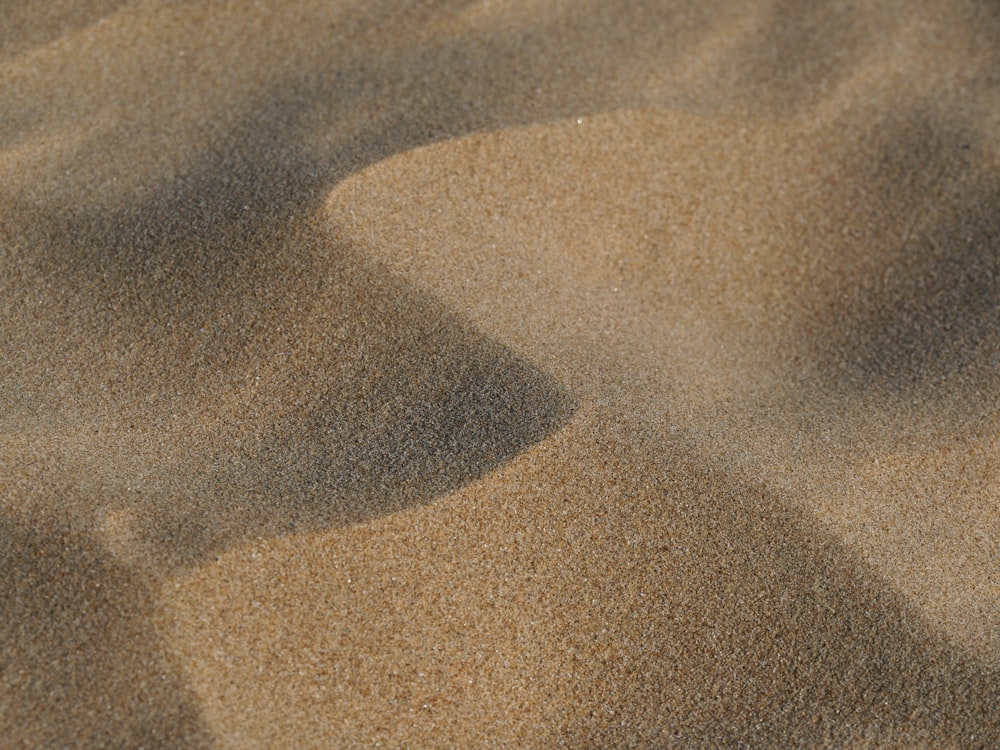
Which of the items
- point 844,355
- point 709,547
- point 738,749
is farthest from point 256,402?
point 844,355

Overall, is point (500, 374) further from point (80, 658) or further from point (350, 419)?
point (80, 658)

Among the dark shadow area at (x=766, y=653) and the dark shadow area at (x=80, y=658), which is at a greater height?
the dark shadow area at (x=80, y=658)

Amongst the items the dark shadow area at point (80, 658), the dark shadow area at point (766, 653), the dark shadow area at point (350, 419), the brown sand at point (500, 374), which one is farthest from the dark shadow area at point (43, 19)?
the dark shadow area at point (766, 653)

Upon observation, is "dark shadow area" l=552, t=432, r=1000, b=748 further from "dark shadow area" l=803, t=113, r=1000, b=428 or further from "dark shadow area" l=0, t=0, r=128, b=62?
"dark shadow area" l=0, t=0, r=128, b=62

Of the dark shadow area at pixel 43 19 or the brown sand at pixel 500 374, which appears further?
the dark shadow area at pixel 43 19

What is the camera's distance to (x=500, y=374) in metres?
1.28

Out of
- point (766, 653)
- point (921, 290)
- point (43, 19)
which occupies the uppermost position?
point (43, 19)

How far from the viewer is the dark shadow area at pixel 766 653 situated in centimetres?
109

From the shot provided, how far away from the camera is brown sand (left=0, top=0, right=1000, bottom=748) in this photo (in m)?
1.08

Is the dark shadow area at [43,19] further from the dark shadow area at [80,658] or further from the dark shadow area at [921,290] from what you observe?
the dark shadow area at [921,290]

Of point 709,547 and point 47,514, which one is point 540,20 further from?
point 47,514

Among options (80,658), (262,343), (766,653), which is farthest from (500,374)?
(80,658)

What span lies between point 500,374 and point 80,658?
1.92 feet

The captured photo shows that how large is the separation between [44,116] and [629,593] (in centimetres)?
115
